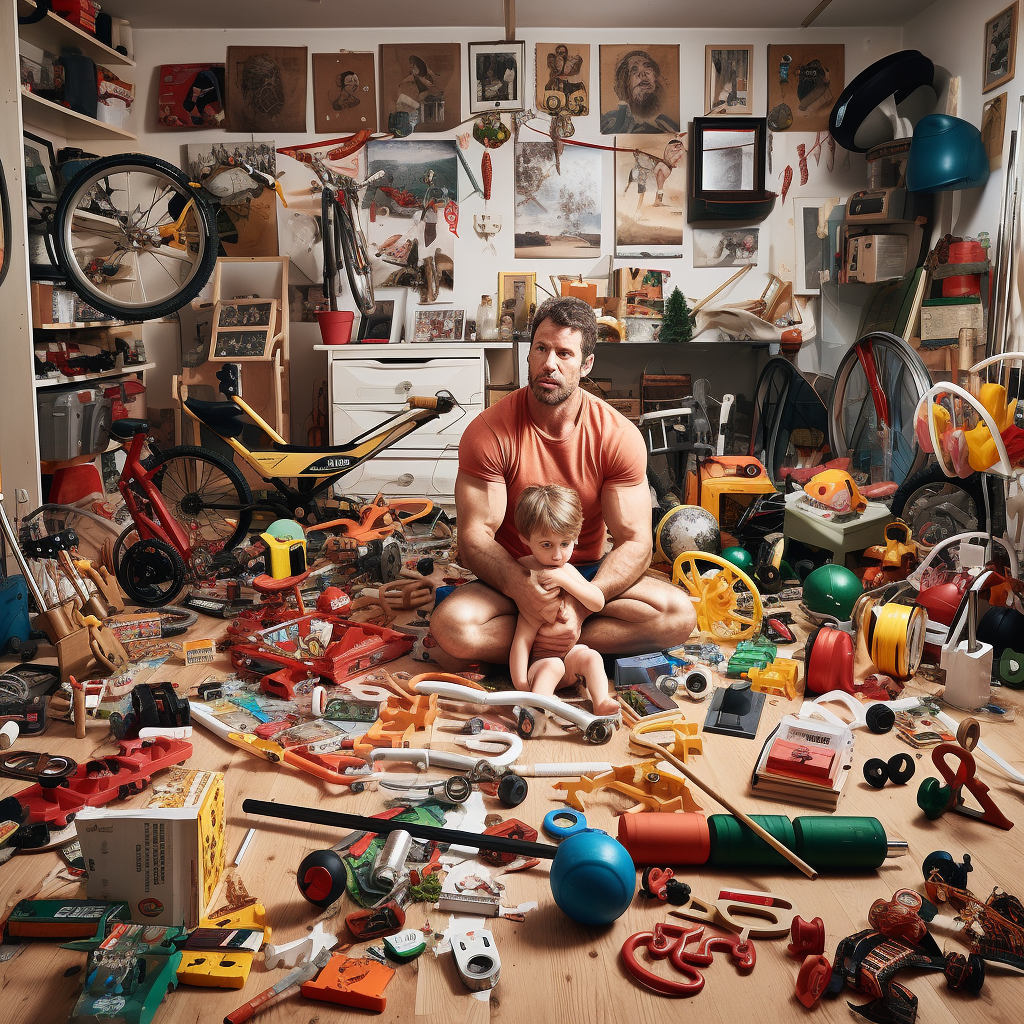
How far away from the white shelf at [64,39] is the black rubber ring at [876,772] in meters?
5.43

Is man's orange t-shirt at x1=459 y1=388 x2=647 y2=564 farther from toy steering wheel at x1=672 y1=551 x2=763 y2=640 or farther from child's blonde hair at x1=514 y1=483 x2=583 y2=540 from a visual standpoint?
toy steering wheel at x1=672 y1=551 x2=763 y2=640

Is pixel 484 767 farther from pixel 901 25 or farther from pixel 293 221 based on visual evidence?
pixel 901 25

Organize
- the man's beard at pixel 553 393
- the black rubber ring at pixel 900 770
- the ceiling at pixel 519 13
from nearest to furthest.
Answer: the black rubber ring at pixel 900 770 < the man's beard at pixel 553 393 < the ceiling at pixel 519 13

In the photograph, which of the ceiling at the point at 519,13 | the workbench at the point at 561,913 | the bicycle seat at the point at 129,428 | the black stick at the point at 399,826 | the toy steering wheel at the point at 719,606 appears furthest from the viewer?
the ceiling at the point at 519,13

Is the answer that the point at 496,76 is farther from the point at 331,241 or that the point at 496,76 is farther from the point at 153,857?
the point at 153,857

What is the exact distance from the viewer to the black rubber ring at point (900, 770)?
2539 millimetres

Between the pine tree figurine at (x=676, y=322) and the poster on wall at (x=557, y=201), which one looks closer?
the pine tree figurine at (x=676, y=322)

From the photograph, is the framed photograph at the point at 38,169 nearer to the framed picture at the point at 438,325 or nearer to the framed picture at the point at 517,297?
the framed picture at the point at 438,325

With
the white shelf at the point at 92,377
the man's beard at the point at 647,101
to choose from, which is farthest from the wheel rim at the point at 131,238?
the man's beard at the point at 647,101

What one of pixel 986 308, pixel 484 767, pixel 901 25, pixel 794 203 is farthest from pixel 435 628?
pixel 901 25

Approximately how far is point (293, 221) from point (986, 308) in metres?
4.51

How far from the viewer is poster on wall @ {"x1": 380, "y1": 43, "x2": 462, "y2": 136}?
6430 mm

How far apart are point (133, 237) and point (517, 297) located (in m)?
2.82

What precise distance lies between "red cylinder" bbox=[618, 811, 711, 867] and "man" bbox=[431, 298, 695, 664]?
1.05 m
